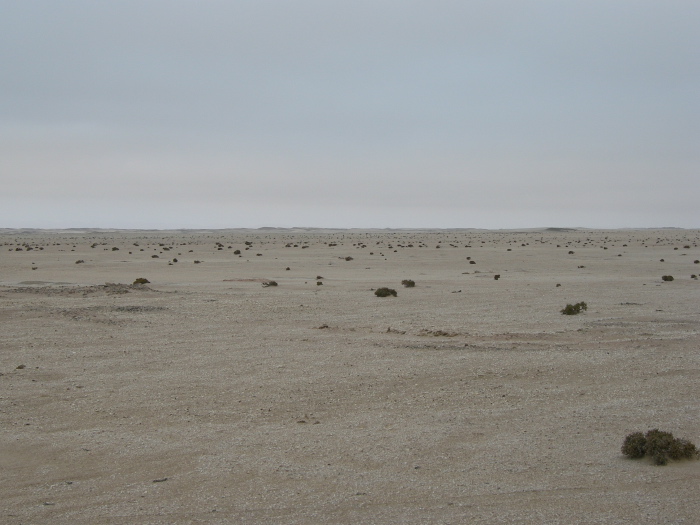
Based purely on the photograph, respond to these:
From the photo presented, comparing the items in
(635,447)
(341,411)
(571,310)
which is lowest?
(341,411)

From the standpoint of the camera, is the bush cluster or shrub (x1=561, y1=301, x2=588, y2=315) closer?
the bush cluster

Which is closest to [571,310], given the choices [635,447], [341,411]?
[341,411]

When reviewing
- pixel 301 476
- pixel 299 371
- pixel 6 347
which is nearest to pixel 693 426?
pixel 301 476

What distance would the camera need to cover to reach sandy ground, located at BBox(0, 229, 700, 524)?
21.6 ft

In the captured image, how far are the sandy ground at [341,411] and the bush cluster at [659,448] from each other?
7.6 inches

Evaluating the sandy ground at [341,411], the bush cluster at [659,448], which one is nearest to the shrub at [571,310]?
the sandy ground at [341,411]

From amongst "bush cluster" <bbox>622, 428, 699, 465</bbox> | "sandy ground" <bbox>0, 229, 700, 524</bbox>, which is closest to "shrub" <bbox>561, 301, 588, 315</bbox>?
"sandy ground" <bbox>0, 229, 700, 524</bbox>

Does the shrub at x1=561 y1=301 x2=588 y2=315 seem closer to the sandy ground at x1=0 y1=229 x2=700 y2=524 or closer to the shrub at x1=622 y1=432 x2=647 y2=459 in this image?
the sandy ground at x1=0 y1=229 x2=700 y2=524

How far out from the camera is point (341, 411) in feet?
31.7

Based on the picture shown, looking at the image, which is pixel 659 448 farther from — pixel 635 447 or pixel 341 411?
pixel 341 411

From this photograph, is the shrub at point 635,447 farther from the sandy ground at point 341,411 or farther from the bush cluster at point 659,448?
the sandy ground at point 341,411

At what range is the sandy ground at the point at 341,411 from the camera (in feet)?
21.6

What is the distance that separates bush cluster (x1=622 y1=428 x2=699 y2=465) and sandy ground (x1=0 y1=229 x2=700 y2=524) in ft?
0.63

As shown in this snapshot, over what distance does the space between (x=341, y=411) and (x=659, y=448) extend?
4.14 meters
